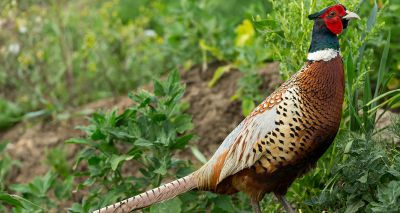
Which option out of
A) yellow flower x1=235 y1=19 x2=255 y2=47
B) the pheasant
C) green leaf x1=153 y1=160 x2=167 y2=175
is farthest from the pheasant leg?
yellow flower x1=235 y1=19 x2=255 y2=47

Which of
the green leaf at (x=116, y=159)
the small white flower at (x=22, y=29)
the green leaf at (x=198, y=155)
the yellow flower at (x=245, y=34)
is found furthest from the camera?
the small white flower at (x=22, y=29)

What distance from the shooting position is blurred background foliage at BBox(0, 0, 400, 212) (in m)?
4.02

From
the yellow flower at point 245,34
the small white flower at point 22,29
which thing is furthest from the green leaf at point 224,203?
the small white flower at point 22,29

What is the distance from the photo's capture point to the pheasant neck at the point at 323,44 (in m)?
3.78

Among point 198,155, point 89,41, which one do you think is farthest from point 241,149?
point 89,41

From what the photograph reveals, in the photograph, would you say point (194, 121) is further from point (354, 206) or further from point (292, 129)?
point (354, 206)

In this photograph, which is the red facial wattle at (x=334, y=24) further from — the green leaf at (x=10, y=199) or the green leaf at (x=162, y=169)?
the green leaf at (x=10, y=199)

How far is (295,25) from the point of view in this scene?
426 centimetres

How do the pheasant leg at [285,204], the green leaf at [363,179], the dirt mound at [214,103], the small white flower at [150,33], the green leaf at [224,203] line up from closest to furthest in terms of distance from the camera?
1. the green leaf at [363,179]
2. the pheasant leg at [285,204]
3. the green leaf at [224,203]
4. the dirt mound at [214,103]
5. the small white flower at [150,33]

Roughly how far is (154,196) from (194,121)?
1.77 m

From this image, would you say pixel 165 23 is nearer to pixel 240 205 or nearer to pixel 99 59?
pixel 99 59

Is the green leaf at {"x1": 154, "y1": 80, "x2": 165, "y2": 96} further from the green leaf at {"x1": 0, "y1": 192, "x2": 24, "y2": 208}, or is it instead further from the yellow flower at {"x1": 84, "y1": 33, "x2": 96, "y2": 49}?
the yellow flower at {"x1": 84, "y1": 33, "x2": 96, "y2": 49}

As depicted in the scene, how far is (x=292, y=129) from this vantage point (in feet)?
12.1

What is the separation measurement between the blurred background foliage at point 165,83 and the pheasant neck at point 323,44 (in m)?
0.22
